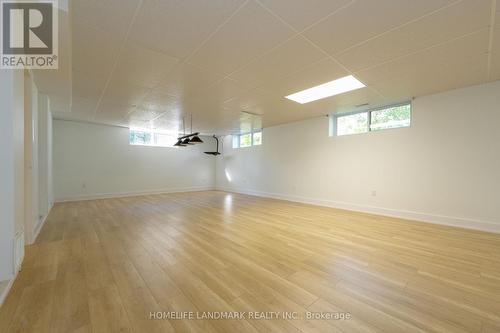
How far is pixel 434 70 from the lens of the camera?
9.77 feet

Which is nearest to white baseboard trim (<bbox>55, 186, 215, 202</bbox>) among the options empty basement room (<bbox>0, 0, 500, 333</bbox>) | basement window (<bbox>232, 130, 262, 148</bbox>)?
empty basement room (<bbox>0, 0, 500, 333</bbox>)

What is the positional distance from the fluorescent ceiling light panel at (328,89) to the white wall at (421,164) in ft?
5.40

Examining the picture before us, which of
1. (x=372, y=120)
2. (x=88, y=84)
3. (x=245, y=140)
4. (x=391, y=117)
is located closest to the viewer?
(x=88, y=84)

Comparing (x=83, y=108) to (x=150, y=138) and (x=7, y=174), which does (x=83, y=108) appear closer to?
(x=150, y=138)

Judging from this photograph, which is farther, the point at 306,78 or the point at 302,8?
the point at 306,78

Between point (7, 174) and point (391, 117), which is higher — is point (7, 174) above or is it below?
below

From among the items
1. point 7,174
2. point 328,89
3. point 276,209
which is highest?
point 328,89

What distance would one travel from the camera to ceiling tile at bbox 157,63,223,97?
9.91 ft

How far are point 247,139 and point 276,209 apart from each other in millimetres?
4277

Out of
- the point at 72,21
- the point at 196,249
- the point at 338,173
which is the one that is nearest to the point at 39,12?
the point at 72,21

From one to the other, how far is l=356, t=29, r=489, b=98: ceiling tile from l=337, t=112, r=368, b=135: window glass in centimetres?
118

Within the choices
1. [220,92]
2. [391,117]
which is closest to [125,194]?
[220,92]

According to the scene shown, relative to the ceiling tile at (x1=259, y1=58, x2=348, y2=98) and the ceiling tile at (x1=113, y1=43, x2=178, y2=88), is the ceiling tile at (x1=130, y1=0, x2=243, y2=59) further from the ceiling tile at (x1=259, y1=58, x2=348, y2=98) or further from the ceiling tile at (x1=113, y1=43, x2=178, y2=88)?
the ceiling tile at (x1=259, y1=58, x2=348, y2=98)

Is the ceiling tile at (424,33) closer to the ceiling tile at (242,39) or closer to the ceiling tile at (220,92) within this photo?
the ceiling tile at (242,39)
